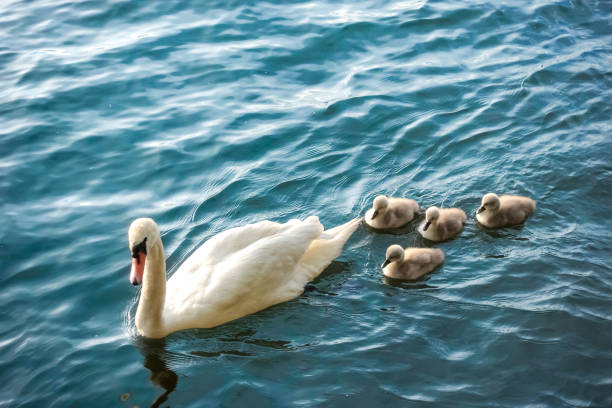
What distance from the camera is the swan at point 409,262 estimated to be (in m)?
7.32

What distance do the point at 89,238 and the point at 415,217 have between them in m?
3.96

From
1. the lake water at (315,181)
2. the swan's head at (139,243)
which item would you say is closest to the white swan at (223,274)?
the swan's head at (139,243)

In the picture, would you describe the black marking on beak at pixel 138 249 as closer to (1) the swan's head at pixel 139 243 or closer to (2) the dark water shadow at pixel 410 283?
(1) the swan's head at pixel 139 243

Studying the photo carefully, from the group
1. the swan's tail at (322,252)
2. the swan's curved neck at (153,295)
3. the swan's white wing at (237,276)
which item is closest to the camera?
the swan's curved neck at (153,295)

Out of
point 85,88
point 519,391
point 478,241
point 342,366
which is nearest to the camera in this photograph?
point 519,391

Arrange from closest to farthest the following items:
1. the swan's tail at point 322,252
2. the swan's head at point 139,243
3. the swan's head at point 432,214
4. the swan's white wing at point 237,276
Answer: the swan's head at point 139,243, the swan's white wing at point 237,276, the swan's tail at point 322,252, the swan's head at point 432,214

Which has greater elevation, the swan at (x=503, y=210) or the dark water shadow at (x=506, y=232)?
the swan at (x=503, y=210)

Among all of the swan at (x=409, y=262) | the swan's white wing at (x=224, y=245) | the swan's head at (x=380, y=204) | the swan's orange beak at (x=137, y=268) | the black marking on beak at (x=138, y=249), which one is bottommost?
the swan at (x=409, y=262)

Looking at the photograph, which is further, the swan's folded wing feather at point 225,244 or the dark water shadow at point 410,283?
the dark water shadow at point 410,283

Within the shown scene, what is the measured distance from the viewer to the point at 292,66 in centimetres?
1223

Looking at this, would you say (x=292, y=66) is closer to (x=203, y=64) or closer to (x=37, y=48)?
(x=203, y=64)

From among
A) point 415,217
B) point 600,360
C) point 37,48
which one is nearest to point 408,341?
point 600,360

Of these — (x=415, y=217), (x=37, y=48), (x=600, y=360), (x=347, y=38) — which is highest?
(x=37, y=48)

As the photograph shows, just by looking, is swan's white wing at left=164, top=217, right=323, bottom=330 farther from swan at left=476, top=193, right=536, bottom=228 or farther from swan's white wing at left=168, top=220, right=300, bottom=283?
swan at left=476, top=193, right=536, bottom=228
